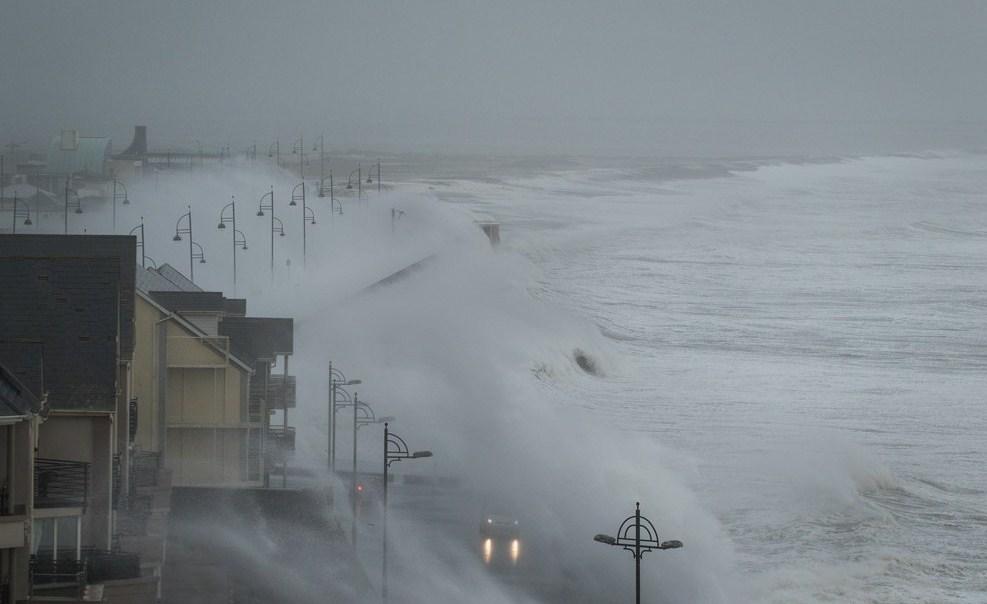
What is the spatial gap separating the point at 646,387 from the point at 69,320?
4124cm

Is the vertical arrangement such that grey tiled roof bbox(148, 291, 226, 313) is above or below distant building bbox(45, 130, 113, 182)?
below

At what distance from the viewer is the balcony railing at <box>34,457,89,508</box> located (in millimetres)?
16141

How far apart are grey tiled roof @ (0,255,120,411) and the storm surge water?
6841 mm

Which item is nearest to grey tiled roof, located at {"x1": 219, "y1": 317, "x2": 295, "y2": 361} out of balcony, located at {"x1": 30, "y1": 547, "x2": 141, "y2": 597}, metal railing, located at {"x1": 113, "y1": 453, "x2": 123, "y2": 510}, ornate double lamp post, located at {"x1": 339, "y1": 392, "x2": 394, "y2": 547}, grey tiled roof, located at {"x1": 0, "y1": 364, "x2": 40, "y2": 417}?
ornate double lamp post, located at {"x1": 339, "y1": 392, "x2": 394, "y2": 547}

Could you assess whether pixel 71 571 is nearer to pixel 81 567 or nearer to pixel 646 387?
pixel 81 567

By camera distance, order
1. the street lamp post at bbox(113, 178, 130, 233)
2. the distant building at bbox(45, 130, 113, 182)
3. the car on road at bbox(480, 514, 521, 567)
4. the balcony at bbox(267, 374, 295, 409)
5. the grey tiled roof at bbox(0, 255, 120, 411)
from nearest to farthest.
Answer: the grey tiled roof at bbox(0, 255, 120, 411)
the car on road at bbox(480, 514, 521, 567)
the balcony at bbox(267, 374, 295, 409)
the street lamp post at bbox(113, 178, 130, 233)
the distant building at bbox(45, 130, 113, 182)

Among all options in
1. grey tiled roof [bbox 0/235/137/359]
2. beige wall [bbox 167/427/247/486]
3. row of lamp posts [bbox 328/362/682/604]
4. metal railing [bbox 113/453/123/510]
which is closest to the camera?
row of lamp posts [bbox 328/362/682/604]

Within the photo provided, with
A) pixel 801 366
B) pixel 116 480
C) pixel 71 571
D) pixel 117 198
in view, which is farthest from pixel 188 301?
pixel 117 198

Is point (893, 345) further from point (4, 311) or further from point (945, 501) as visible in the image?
point (4, 311)

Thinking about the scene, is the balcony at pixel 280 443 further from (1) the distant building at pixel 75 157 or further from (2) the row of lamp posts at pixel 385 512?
(1) the distant building at pixel 75 157

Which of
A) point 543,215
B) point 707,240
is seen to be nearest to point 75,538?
point 707,240

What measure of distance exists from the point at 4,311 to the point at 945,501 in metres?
26.5

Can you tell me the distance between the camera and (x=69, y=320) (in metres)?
17.9

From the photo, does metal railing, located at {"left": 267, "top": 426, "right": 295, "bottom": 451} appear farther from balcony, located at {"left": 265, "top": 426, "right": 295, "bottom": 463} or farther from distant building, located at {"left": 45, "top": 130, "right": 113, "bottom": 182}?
distant building, located at {"left": 45, "top": 130, "right": 113, "bottom": 182}
